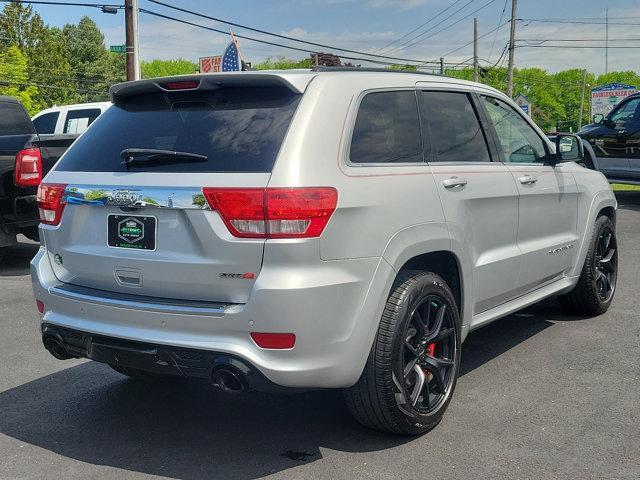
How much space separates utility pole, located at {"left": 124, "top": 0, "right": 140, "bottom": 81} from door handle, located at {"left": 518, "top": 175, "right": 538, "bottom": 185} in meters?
21.7

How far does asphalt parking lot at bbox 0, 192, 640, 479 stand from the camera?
11.5ft

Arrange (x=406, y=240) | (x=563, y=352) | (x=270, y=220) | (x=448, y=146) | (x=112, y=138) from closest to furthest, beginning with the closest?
(x=270, y=220), (x=406, y=240), (x=112, y=138), (x=448, y=146), (x=563, y=352)

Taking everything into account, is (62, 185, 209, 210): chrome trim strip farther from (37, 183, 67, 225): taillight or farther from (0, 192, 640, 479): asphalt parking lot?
(0, 192, 640, 479): asphalt parking lot

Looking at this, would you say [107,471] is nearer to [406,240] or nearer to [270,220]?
[270,220]

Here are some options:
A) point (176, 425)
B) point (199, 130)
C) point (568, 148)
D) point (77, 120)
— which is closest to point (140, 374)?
point (176, 425)

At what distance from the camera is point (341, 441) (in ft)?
12.5

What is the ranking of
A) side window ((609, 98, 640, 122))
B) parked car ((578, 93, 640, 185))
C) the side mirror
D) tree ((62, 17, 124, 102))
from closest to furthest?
the side mirror
parked car ((578, 93, 640, 185))
side window ((609, 98, 640, 122))
tree ((62, 17, 124, 102))

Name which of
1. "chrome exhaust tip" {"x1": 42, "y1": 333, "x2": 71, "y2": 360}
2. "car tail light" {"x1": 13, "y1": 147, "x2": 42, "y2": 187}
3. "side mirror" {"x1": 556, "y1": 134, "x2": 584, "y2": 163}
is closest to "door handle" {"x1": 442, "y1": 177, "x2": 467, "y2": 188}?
"side mirror" {"x1": 556, "y1": 134, "x2": 584, "y2": 163}

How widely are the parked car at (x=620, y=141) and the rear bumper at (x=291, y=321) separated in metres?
13.0

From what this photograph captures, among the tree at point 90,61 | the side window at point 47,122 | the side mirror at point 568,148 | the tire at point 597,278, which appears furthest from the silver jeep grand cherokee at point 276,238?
the tree at point 90,61

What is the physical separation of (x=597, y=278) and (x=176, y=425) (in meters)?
3.74

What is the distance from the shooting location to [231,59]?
14.3m

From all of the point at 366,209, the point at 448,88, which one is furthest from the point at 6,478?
the point at 448,88

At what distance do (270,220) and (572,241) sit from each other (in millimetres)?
3213
